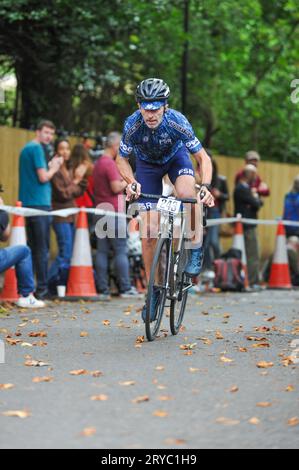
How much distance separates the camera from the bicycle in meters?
9.61

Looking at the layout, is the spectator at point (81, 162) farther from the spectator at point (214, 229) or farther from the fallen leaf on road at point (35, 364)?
the fallen leaf on road at point (35, 364)

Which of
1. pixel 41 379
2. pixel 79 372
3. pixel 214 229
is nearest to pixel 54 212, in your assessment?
pixel 214 229

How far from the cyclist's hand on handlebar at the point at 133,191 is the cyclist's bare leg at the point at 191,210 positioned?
0.60 meters

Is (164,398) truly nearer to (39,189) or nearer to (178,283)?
(178,283)

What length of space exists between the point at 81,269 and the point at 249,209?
5.16 metres

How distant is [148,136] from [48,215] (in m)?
4.68

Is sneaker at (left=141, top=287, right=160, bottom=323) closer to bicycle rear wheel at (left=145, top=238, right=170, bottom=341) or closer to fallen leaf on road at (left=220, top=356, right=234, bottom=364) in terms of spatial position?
bicycle rear wheel at (left=145, top=238, right=170, bottom=341)

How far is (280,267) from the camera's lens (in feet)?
66.0

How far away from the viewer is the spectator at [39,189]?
1432 centimetres

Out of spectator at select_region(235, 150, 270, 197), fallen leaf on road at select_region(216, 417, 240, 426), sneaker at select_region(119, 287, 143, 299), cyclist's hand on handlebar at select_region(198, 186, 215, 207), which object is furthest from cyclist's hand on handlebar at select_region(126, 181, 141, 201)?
spectator at select_region(235, 150, 270, 197)

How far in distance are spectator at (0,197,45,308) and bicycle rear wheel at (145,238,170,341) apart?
2.75 meters

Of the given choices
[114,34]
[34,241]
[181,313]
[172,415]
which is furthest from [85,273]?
[172,415]

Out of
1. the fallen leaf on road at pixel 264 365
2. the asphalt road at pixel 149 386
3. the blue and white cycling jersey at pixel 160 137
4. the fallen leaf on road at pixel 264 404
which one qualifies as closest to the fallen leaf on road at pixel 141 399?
the asphalt road at pixel 149 386
